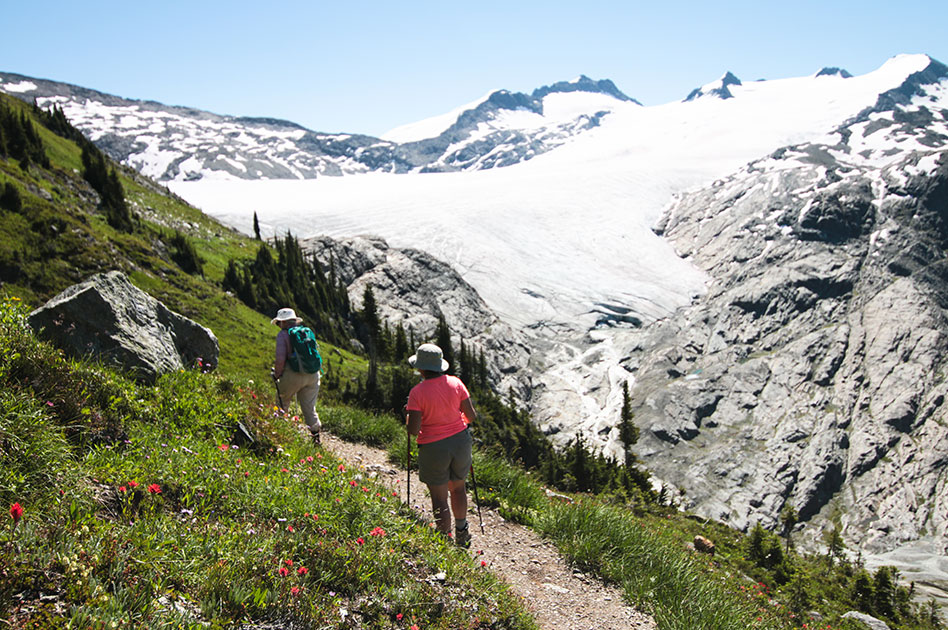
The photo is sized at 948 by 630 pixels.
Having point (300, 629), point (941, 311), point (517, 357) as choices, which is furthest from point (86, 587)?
point (941, 311)

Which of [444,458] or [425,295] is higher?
[444,458]

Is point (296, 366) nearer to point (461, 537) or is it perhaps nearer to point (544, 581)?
point (461, 537)

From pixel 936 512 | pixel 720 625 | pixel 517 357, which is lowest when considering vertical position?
pixel 936 512

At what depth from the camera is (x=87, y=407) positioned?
21.9 ft

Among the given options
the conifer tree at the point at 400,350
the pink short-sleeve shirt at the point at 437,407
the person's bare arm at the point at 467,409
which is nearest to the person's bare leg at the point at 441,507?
the pink short-sleeve shirt at the point at 437,407

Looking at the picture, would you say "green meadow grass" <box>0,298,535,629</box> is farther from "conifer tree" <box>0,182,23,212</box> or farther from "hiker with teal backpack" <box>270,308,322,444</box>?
"conifer tree" <box>0,182,23,212</box>

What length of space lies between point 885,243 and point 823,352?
175 feet

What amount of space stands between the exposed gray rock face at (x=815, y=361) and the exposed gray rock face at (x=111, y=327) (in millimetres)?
108060

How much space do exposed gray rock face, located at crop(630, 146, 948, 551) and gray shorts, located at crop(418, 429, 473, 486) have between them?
10737cm

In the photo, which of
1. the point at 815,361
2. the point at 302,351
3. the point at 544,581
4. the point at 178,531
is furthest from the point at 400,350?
the point at 815,361

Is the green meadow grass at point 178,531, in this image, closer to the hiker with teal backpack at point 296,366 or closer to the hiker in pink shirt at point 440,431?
the hiker in pink shirt at point 440,431

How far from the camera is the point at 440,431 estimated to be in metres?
7.30

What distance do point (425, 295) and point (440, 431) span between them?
129 metres

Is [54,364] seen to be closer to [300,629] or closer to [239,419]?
[239,419]
